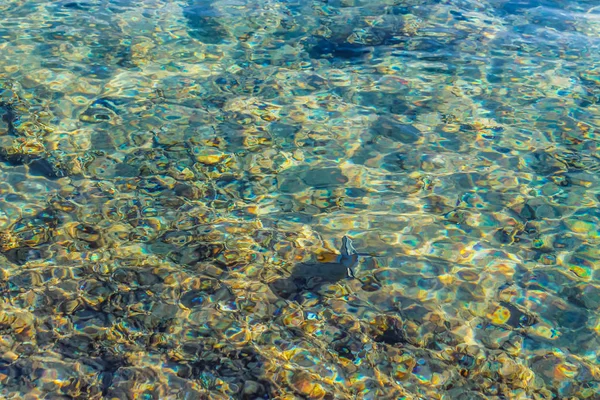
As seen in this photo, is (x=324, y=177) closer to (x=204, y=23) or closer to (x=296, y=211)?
(x=296, y=211)

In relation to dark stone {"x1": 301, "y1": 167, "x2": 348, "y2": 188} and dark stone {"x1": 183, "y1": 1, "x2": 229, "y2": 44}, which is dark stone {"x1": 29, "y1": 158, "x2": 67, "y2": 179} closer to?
dark stone {"x1": 301, "y1": 167, "x2": 348, "y2": 188}

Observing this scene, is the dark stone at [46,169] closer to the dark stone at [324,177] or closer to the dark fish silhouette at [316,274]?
the dark stone at [324,177]

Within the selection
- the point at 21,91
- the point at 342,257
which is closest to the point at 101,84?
the point at 21,91

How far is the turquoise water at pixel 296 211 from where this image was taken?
10.5 feet

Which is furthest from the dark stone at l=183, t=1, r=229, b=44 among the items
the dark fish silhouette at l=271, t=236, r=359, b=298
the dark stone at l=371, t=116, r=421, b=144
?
the dark fish silhouette at l=271, t=236, r=359, b=298

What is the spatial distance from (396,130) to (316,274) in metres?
2.04

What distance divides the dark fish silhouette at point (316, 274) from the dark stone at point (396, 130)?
159 cm

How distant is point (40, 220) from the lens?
4.10m

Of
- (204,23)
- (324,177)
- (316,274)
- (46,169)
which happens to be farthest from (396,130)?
(204,23)

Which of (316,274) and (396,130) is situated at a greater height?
(396,130)

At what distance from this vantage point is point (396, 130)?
5.30 m

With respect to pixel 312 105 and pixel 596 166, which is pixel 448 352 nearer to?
pixel 596 166

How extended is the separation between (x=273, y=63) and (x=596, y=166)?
338cm

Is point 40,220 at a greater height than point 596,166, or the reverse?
point 596,166
